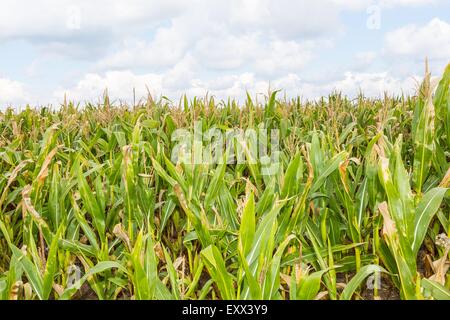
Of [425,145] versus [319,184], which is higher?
[425,145]

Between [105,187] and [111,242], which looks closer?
[111,242]

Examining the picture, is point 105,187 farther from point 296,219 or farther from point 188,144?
point 296,219

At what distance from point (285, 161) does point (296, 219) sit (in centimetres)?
51

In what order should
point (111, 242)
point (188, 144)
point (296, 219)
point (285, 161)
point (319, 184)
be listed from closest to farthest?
point (296, 219)
point (319, 184)
point (111, 242)
point (285, 161)
point (188, 144)

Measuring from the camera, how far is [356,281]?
1.35 meters
